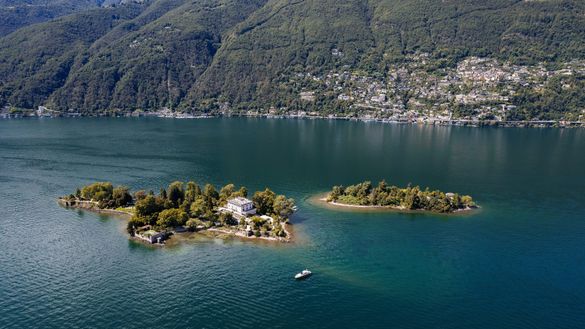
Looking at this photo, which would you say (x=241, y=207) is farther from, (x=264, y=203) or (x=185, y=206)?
(x=185, y=206)

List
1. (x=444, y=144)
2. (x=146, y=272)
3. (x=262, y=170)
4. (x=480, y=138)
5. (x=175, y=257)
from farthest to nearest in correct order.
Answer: (x=480, y=138) < (x=444, y=144) < (x=262, y=170) < (x=175, y=257) < (x=146, y=272)

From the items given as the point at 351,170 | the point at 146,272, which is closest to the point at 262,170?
the point at 351,170

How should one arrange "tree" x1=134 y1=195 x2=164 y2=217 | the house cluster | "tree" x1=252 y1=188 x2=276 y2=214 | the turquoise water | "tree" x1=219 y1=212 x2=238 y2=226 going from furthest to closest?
"tree" x1=252 y1=188 x2=276 y2=214 < "tree" x1=219 y1=212 x2=238 y2=226 < "tree" x1=134 y1=195 x2=164 y2=217 < the house cluster < the turquoise water

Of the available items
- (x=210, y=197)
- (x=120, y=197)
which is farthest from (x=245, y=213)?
(x=120, y=197)

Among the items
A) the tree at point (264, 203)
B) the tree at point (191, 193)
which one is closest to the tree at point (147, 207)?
the tree at point (191, 193)

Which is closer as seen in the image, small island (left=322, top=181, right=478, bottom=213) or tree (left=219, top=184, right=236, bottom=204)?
tree (left=219, top=184, right=236, bottom=204)

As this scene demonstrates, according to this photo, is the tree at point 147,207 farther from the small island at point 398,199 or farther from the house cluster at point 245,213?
the small island at point 398,199

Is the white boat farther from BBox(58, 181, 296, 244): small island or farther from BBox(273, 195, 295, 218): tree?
BBox(273, 195, 295, 218): tree

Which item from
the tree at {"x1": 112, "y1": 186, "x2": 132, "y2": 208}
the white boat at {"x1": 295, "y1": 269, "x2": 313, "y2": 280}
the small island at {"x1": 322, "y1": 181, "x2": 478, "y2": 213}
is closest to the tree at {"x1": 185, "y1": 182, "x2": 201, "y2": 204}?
the tree at {"x1": 112, "y1": 186, "x2": 132, "y2": 208}

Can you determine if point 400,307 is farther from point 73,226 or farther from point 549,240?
point 73,226
